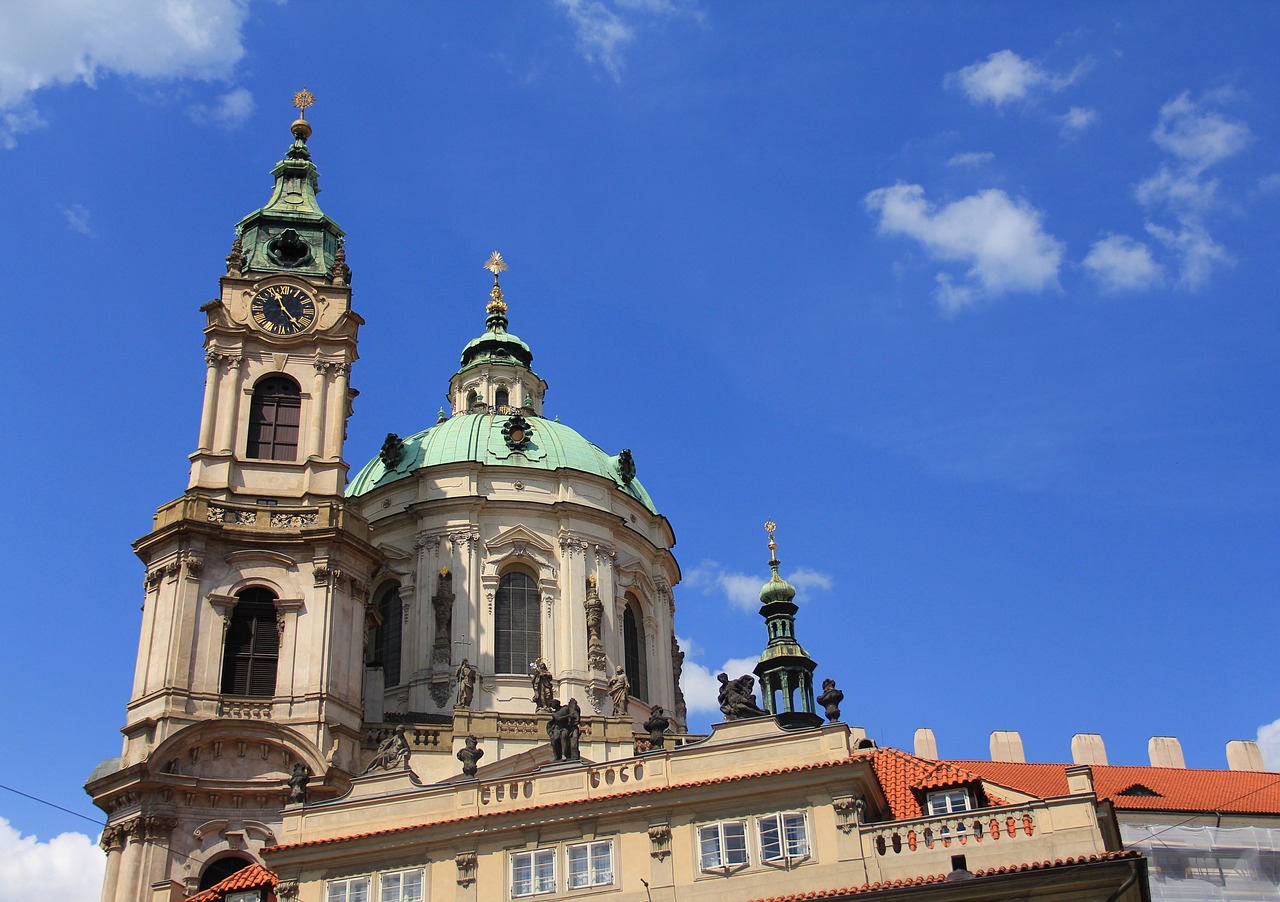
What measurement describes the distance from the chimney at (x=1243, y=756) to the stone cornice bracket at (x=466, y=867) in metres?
29.4

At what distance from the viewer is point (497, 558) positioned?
164 feet

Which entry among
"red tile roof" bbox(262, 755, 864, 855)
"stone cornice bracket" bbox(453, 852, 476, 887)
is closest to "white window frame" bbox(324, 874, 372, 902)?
"red tile roof" bbox(262, 755, 864, 855)

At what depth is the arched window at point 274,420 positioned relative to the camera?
4422cm

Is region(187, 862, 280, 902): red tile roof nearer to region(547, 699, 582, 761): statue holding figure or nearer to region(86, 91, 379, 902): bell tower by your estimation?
region(86, 91, 379, 902): bell tower

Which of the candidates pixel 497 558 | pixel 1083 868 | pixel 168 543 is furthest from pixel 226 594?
pixel 1083 868

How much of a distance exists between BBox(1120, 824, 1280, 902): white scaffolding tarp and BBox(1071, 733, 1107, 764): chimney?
8634 mm

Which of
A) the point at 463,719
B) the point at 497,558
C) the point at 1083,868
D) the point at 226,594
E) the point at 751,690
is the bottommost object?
the point at 1083,868

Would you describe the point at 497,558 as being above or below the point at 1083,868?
above

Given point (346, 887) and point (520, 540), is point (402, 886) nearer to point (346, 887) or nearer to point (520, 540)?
point (346, 887)

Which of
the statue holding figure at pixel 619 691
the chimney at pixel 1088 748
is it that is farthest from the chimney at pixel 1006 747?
the statue holding figure at pixel 619 691

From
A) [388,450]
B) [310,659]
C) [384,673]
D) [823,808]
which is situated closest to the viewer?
[823,808]

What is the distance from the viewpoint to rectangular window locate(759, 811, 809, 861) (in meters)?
Answer: 25.1

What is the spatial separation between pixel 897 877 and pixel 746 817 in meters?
2.91

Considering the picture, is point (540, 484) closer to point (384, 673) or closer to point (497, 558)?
point (497, 558)
